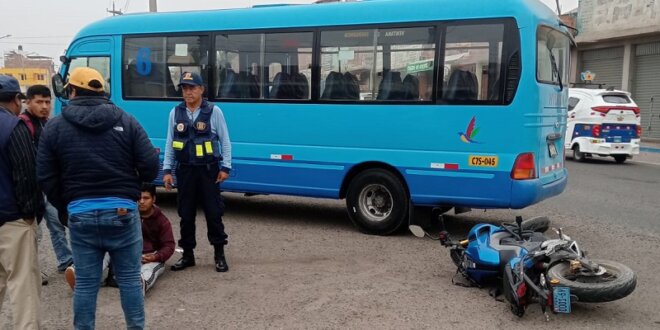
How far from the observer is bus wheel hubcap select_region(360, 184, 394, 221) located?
24.1 feet

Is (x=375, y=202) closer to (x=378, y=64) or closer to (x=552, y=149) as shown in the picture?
(x=378, y=64)

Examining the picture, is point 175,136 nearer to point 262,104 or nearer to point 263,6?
point 262,104

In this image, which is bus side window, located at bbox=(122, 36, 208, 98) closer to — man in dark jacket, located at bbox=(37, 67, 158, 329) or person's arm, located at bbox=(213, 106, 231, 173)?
person's arm, located at bbox=(213, 106, 231, 173)

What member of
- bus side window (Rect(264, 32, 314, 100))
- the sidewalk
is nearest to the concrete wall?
the sidewalk

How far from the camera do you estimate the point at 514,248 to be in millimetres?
5020

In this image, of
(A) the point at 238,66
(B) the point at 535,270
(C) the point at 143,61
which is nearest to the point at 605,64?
(A) the point at 238,66

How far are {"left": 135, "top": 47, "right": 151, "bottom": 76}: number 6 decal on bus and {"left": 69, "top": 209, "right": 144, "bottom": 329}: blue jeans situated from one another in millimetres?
5411

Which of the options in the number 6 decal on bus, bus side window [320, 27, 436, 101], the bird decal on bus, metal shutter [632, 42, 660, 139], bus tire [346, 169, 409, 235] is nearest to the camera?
the bird decal on bus

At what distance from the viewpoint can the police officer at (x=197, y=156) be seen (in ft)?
17.8

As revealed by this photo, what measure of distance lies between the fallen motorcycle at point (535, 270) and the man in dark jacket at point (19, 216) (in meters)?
3.29

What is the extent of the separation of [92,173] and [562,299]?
3.31 meters

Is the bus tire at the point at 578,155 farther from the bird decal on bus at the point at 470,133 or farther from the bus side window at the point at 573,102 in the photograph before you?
the bird decal on bus at the point at 470,133

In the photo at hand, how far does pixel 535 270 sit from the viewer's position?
4773 mm

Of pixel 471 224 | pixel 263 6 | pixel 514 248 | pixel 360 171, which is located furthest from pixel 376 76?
pixel 514 248
